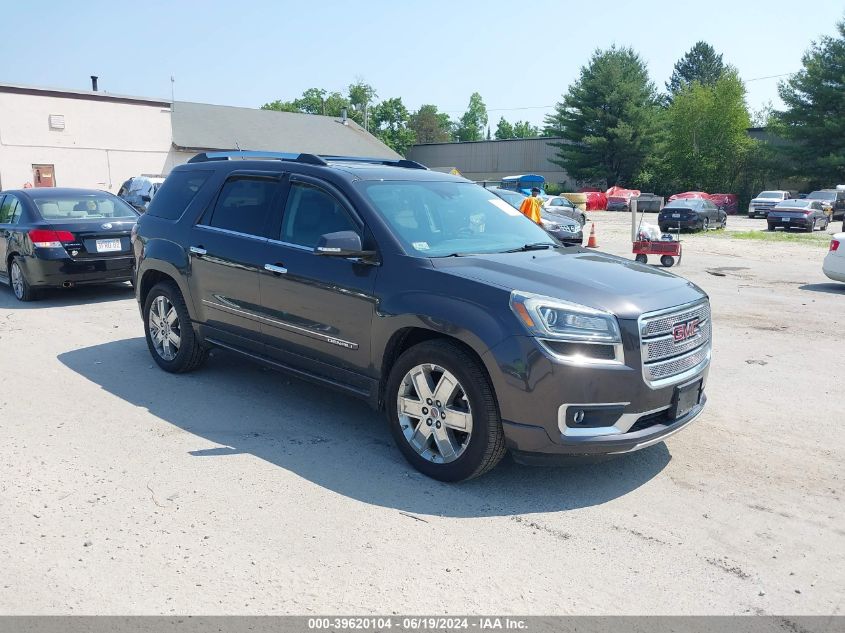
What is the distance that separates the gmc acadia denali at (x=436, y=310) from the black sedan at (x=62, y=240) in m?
4.44

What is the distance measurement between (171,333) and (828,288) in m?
11.4

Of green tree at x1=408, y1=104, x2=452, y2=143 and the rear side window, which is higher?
green tree at x1=408, y1=104, x2=452, y2=143

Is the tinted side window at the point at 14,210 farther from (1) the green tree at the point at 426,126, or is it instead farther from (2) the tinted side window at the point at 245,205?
(1) the green tree at the point at 426,126

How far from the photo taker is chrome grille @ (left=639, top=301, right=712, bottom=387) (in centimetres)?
408

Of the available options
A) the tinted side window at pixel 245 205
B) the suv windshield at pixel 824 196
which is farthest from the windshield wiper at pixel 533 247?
the suv windshield at pixel 824 196

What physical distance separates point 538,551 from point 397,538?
719 mm

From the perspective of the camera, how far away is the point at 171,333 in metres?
6.60

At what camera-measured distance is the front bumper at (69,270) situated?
32.6ft

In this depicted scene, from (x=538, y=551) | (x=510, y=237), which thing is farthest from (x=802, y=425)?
(x=538, y=551)

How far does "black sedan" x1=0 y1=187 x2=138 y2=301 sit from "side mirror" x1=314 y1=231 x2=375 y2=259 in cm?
677

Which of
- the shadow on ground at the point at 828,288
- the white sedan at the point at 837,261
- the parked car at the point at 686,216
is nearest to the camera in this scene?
the white sedan at the point at 837,261

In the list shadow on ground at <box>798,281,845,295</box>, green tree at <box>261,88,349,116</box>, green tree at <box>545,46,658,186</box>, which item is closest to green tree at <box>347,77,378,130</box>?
green tree at <box>261,88,349,116</box>

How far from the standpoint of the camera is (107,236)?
33.7 feet

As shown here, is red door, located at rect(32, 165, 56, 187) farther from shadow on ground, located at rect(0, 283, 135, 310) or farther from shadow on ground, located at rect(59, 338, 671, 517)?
shadow on ground, located at rect(59, 338, 671, 517)
